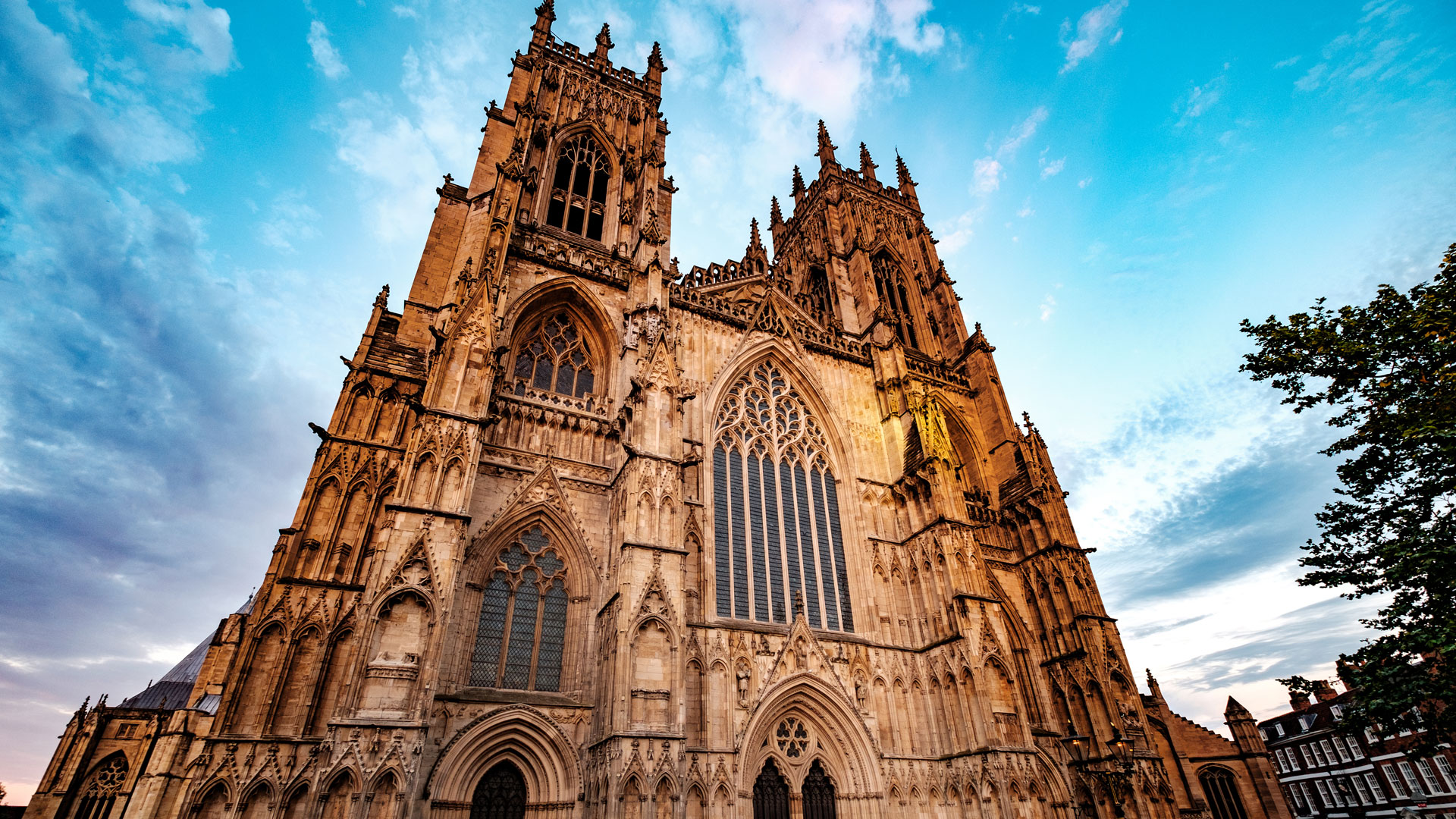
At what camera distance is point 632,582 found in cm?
1384

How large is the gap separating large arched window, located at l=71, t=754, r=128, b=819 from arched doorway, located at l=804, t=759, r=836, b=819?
25.8m

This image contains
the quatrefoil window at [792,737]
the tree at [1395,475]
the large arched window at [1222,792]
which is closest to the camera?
the tree at [1395,475]

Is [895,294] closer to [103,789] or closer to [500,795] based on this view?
[500,795]

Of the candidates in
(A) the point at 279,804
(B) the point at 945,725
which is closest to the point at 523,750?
(A) the point at 279,804

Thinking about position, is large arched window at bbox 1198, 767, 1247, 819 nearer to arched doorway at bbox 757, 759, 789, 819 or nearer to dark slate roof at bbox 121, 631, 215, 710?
arched doorway at bbox 757, 759, 789, 819

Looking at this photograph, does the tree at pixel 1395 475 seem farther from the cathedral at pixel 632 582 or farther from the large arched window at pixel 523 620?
the large arched window at pixel 523 620

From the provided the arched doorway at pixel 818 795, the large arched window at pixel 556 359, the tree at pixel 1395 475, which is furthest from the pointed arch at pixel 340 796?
the tree at pixel 1395 475

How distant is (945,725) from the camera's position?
16.6m

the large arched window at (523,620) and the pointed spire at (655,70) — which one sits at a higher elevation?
the pointed spire at (655,70)

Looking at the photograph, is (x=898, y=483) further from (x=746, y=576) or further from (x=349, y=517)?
(x=349, y=517)

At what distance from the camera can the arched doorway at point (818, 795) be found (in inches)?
603

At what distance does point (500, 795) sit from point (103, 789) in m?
22.4

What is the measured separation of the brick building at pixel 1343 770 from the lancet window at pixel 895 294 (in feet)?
87.1

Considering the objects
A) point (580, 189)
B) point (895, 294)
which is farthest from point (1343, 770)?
point (580, 189)
